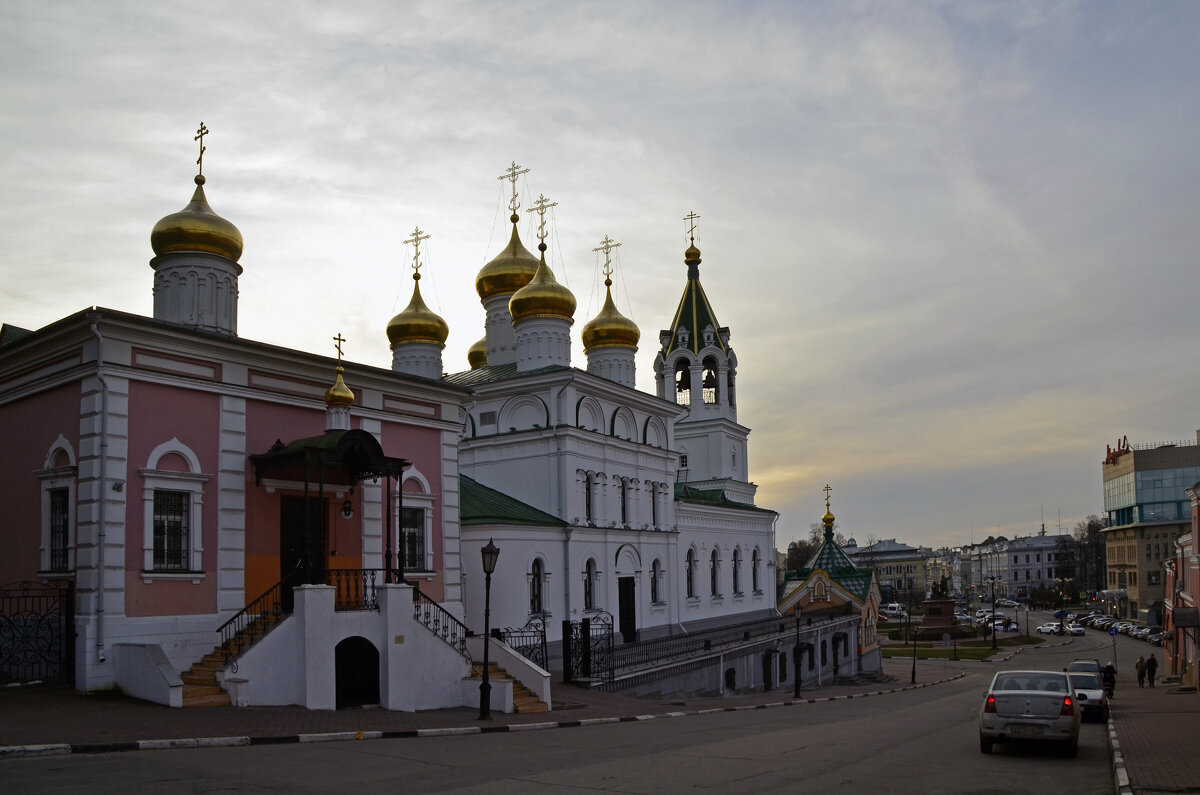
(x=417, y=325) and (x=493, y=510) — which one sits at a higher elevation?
(x=417, y=325)

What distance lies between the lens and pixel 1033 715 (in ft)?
40.3

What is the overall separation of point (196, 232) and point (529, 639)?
47.0ft

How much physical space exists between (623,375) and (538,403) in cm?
606

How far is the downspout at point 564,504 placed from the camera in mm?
30497

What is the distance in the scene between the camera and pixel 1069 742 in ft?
40.8

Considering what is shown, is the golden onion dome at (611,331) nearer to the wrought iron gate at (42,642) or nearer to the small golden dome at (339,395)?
the small golden dome at (339,395)

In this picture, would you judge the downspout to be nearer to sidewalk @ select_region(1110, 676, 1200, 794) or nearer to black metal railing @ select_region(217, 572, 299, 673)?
black metal railing @ select_region(217, 572, 299, 673)

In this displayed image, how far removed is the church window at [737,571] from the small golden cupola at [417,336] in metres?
15.8

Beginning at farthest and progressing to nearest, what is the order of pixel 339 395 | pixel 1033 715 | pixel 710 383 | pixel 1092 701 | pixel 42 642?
pixel 710 383 → pixel 1092 701 → pixel 339 395 → pixel 42 642 → pixel 1033 715

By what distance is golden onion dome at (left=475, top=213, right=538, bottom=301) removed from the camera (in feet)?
122

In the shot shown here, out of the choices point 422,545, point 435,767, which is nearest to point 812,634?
point 422,545

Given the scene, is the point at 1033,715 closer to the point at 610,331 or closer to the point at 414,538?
the point at 414,538

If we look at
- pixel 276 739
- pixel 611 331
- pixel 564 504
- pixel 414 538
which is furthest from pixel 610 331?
pixel 276 739

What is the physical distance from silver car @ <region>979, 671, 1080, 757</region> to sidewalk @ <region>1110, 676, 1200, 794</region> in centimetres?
73
